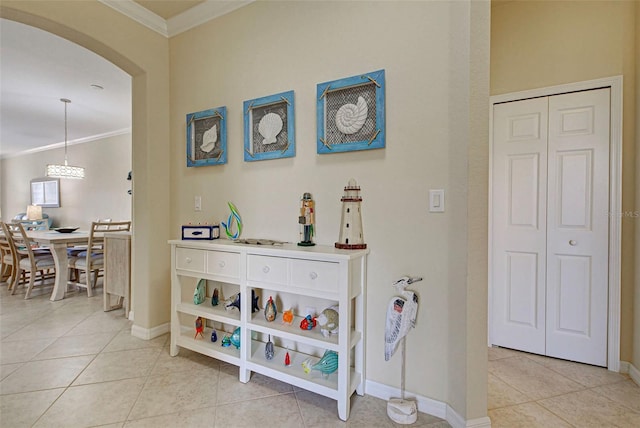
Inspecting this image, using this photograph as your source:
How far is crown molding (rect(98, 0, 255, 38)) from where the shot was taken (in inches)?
84.6

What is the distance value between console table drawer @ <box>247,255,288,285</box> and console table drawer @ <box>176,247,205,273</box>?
430mm

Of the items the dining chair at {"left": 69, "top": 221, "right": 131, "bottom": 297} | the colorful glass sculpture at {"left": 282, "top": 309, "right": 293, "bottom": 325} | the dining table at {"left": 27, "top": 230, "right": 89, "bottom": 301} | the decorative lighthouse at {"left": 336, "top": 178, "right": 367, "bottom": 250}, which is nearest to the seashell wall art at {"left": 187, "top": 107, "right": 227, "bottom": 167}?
the decorative lighthouse at {"left": 336, "top": 178, "right": 367, "bottom": 250}

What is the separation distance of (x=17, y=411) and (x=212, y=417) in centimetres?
104

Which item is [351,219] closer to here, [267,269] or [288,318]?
[267,269]

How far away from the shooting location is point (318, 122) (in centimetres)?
177

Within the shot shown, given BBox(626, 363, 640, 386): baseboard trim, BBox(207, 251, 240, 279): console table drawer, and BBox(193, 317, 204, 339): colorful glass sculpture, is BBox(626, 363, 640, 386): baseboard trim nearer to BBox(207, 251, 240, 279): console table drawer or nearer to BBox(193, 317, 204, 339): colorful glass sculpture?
BBox(207, 251, 240, 279): console table drawer

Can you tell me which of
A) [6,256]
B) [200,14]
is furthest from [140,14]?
[6,256]

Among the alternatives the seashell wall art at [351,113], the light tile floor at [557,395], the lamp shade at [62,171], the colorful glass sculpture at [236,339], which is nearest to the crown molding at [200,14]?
the seashell wall art at [351,113]

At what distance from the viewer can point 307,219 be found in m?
1.70

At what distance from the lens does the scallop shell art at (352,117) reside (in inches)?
65.1

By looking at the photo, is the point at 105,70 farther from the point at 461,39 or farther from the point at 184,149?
the point at 461,39

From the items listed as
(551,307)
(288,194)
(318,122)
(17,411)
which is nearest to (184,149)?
(288,194)

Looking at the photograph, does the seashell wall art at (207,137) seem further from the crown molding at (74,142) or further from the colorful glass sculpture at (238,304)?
the crown molding at (74,142)

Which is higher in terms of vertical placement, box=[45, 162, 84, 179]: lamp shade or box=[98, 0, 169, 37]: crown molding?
box=[98, 0, 169, 37]: crown molding
